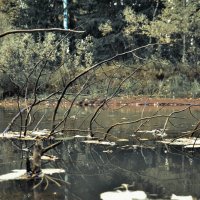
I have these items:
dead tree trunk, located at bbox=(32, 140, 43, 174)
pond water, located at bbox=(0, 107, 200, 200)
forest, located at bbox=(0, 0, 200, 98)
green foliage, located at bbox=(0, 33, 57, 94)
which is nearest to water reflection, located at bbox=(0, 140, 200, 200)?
pond water, located at bbox=(0, 107, 200, 200)

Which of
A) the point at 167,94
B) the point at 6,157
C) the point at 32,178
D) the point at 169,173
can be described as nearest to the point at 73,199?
the point at 32,178

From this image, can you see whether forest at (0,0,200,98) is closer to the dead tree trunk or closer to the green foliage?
the green foliage

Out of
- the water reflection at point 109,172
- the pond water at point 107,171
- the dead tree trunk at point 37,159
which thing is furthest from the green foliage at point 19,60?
the dead tree trunk at point 37,159

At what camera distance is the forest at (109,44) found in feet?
63.6

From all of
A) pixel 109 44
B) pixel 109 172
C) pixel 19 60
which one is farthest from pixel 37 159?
pixel 109 44

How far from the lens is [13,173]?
3.39m

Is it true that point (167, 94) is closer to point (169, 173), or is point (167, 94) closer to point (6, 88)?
point (6, 88)

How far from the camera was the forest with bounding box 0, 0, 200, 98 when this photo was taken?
19.4 metres

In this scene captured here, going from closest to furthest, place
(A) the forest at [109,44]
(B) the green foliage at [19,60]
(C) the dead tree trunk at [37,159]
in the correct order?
(C) the dead tree trunk at [37,159]
(B) the green foliage at [19,60]
(A) the forest at [109,44]

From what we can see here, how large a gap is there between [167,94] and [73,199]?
16195mm

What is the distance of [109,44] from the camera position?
26.1 m

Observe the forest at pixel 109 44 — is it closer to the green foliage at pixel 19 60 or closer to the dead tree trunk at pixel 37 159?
the green foliage at pixel 19 60

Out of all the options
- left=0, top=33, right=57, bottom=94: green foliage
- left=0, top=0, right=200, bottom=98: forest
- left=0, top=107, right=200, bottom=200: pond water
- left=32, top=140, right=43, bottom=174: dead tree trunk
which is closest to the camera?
left=0, top=107, right=200, bottom=200: pond water

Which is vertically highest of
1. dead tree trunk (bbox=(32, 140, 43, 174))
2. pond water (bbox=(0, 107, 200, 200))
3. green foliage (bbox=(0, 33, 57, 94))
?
green foliage (bbox=(0, 33, 57, 94))
